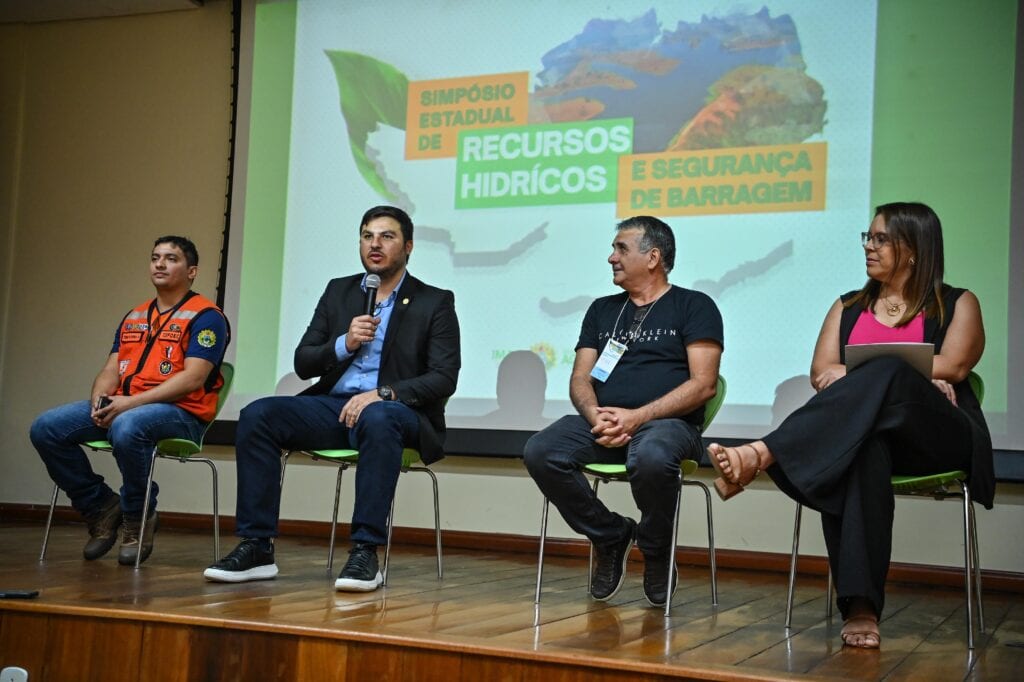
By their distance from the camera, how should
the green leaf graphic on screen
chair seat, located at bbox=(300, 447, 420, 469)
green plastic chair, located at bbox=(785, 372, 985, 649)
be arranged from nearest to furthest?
green plastic chair, located at bbox=(785, 372, 985, 649) → chair seat, located at bbox=(300, 447, 420, 469) → the green leaf graphic on screen

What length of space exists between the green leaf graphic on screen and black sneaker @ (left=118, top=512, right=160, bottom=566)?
1.90 metres

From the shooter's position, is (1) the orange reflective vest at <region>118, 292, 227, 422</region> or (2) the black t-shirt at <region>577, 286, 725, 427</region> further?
(1) the orange reflective vest at <region>118, 292, 227, 422</region>

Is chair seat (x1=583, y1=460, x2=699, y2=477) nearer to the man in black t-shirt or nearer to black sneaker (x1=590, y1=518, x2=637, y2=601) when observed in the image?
the man in black t-shirt

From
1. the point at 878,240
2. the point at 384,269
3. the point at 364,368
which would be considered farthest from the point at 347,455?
the point at 878,240

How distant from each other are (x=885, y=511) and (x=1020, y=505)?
1.80 m

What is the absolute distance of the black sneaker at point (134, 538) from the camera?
11.1ft

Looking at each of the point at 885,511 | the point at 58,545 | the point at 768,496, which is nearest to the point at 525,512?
the point at 768,496

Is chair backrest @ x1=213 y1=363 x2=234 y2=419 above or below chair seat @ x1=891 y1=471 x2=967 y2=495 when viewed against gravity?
above

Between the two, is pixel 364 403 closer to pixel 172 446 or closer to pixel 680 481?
pixel 172 446

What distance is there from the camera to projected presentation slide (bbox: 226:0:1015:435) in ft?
13.6

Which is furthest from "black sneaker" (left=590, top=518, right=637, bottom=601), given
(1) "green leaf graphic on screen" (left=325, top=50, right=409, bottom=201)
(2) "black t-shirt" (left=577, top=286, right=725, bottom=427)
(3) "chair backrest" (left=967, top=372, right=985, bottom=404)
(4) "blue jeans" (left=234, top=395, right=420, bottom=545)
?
(1) "green leaf graphic on screen" (left=325, top=50, right=409, bottom=201)

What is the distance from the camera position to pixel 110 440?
3525mm

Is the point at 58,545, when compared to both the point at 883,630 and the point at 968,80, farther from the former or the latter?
the point at 968,80

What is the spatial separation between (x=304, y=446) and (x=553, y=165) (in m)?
1.85
